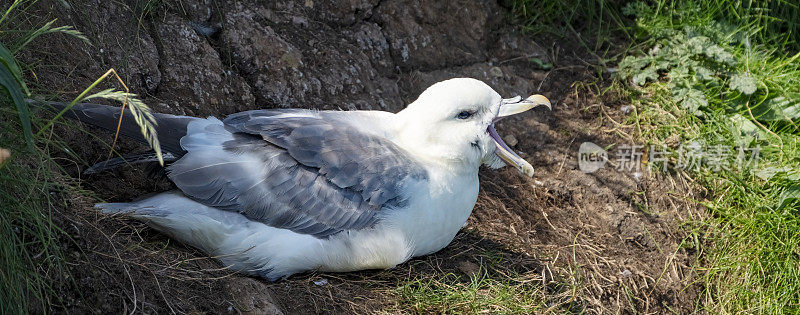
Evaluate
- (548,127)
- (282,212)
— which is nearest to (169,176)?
(282,212)

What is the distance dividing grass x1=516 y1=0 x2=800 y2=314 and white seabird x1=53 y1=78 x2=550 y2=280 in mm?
1540

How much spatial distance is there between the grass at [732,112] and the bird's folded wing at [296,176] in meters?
1.92

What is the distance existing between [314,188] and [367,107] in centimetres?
115

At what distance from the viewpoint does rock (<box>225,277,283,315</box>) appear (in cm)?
287

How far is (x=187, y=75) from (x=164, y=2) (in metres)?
0.41

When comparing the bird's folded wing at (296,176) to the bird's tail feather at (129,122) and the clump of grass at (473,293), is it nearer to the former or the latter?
the bird's tail feather at (129,122)

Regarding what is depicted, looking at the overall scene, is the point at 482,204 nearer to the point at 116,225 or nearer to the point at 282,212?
the point at 282,212

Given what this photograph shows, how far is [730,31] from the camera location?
4.88 meters

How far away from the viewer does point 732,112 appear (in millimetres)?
4668

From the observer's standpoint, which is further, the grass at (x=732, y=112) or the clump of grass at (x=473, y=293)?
the grass at (x=732, y=112)

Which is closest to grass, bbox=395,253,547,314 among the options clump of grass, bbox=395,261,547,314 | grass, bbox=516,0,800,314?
clump of grass, bbox=395,261,547,314

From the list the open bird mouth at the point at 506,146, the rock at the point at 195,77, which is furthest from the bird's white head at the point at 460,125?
the rock at the point at 195,77

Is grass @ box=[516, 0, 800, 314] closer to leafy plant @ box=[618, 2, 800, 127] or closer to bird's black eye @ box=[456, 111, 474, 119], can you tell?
leafy plant @ box=[618, 2, 800, 127]

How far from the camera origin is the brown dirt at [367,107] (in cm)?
289
